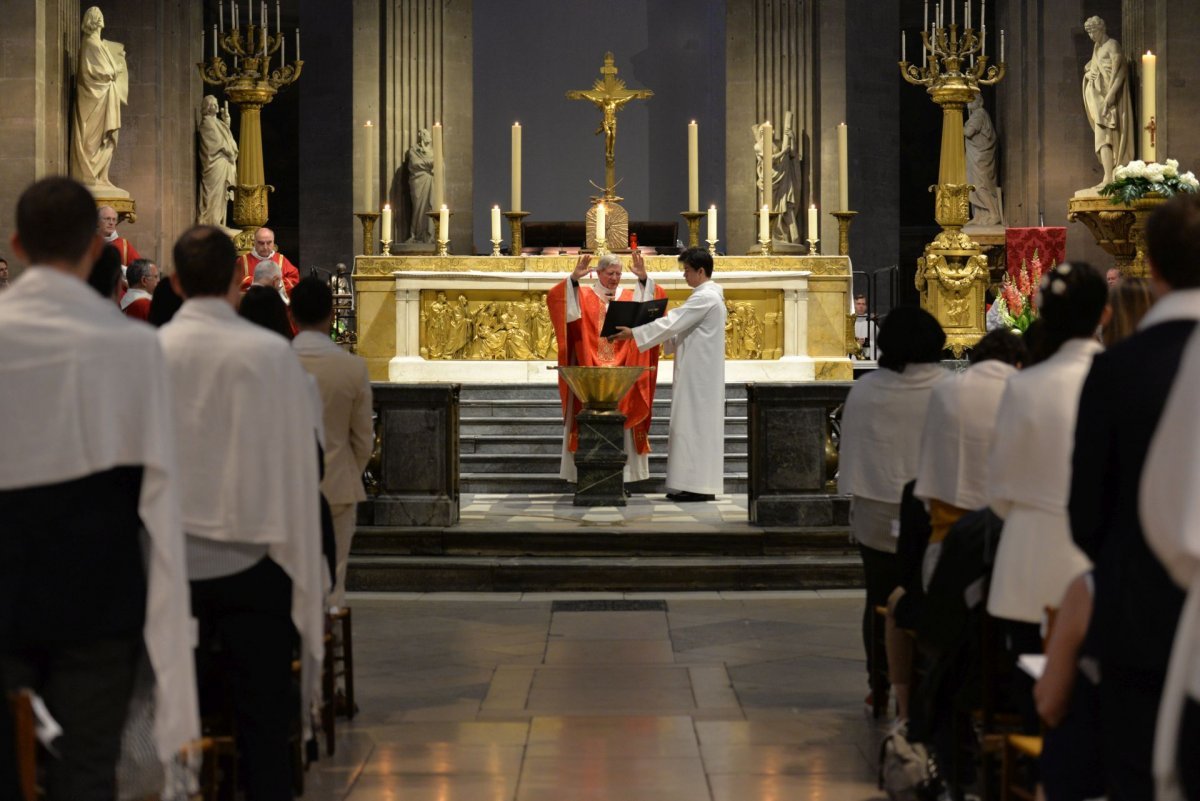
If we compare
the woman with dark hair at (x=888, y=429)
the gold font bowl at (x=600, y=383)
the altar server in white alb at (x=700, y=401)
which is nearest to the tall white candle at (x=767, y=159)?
the altar server in white alb at (x=700, y=401)

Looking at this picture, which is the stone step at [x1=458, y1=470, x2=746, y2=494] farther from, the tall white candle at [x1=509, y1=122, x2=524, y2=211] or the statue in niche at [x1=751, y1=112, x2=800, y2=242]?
the statue in niche at [x1=751, y1=112, x2=800, y2=242]

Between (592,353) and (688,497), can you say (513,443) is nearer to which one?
(592,353)

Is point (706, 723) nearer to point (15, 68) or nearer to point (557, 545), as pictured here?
point (557, 545)

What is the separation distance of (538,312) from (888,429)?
10.2 meters

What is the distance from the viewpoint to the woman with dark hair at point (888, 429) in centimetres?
586

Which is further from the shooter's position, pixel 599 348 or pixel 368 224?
pixel 368 224

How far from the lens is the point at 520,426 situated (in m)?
13.7

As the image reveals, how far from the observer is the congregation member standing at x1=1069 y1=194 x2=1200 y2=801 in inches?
108

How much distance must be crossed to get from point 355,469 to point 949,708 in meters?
2.42

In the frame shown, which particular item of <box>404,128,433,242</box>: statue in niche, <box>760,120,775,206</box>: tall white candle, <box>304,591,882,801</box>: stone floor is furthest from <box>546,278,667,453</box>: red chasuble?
<box>404,128,433,242</box>: statue in niche

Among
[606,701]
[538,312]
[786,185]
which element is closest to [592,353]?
[538,312]

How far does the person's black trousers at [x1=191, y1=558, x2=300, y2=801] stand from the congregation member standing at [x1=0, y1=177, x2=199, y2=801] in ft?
2.32

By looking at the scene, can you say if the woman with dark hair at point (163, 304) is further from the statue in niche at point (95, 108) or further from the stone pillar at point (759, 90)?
the stone pillar at point (759, 90)

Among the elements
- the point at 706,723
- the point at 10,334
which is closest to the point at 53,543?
the point at 10,334
